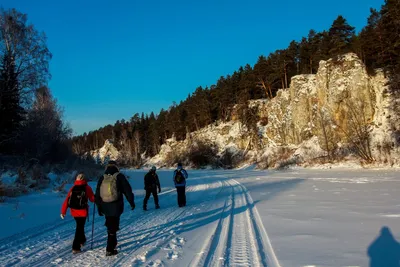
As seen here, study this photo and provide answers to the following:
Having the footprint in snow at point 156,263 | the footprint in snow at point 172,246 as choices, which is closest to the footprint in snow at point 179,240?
the footprint in snow at point 172,246

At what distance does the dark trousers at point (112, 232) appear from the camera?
523 centimetres

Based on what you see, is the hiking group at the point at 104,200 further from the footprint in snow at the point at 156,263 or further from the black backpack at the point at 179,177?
the black backpack at the point at 179,177

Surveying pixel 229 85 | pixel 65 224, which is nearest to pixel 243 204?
pixel 65 224

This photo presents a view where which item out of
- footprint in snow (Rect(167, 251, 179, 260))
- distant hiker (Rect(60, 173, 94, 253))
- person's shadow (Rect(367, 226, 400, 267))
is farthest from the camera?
distant hiker (Rect(60, 173, 94, 253))

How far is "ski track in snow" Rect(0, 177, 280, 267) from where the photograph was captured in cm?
473

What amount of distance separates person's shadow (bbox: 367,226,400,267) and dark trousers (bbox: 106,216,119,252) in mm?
4289

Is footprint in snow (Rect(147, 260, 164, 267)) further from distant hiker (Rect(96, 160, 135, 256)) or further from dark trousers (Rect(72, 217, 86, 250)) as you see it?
dark trousers (Rect(72, 217, 86, 250))

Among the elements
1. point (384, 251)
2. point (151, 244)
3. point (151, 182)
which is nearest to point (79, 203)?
point (151, 244)

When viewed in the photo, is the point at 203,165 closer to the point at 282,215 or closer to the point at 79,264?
the point at 282,215

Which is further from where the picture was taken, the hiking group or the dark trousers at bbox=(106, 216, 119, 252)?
the hiking group

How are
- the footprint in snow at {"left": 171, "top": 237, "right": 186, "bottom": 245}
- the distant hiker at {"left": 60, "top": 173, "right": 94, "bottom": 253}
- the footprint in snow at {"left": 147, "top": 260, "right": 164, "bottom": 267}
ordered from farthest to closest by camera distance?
the footprint in snow at {"left": 171, "top": 237, "right": 186, "bottom": 245}
the distant hiker at {"left": 60, "top": 173, "right": 94, "bottom": 253}
the footprint in snow at {"left": 147, "top": 260, "right": 164, "bottom": 267}

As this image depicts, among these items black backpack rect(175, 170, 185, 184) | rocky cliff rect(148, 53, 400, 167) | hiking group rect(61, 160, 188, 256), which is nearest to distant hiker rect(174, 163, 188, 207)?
black backpack rect(175, 170, 185, 184)

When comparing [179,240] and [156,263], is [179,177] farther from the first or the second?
[156,263]

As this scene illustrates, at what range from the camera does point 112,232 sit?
534 cm
